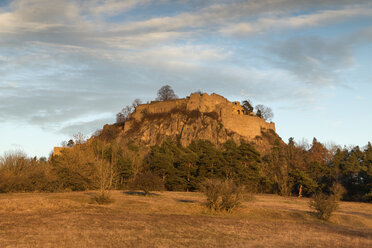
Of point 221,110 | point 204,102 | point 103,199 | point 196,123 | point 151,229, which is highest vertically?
point 204,102

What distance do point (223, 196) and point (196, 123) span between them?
248 ft

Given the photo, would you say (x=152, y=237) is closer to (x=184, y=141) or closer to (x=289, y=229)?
(x=289, y=229)

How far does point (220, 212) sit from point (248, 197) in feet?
9.43

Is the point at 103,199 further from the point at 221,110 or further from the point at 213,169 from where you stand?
the point at 221,110

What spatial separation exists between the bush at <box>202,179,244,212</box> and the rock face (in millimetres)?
68017

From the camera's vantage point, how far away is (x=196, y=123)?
99375mm

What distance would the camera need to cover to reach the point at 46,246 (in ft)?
39.1

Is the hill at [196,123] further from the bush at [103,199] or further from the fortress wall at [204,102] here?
the bush at [103,199]

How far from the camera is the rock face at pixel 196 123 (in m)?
96.7

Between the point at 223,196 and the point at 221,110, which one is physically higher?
the point at 221,110

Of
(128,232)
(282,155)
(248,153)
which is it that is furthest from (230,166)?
(128,232)

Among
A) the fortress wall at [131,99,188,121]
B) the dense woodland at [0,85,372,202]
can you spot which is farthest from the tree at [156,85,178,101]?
the dense woodland at [0,85,372,202]

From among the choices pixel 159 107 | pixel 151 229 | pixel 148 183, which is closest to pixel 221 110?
pixel 159 107

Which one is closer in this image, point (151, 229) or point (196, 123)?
point (151, 229)
